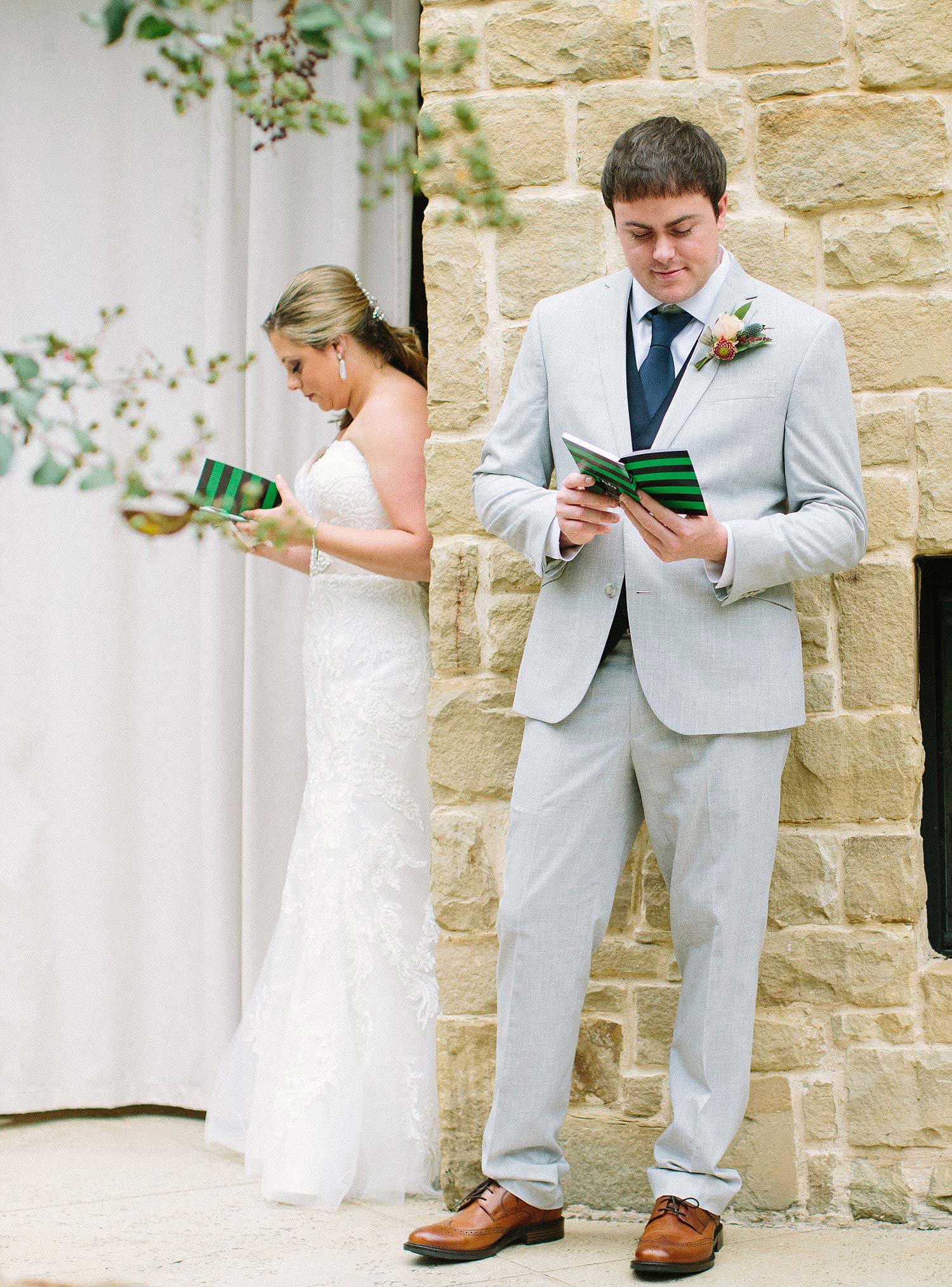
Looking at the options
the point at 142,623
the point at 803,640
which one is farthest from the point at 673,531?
the point at 142,623

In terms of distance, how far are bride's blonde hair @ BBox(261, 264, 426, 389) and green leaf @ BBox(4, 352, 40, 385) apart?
87.6 inches

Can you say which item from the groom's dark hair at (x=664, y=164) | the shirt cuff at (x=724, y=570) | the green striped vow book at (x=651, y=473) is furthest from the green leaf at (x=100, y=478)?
the groom's dark hair at (x=664, y=164)

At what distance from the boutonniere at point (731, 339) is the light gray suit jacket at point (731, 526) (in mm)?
22

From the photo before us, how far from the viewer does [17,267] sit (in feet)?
11.4

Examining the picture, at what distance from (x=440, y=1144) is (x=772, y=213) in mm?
2020

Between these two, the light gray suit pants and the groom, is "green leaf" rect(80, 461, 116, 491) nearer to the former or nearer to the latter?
the groom

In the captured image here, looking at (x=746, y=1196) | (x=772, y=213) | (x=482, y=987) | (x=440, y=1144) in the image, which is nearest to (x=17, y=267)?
(x=772, y=213)

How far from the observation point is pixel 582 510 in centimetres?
229

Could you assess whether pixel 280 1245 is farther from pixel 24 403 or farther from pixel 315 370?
pixel 24 403

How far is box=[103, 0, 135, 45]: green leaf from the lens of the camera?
2.75ft

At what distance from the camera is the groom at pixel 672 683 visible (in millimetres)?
2330

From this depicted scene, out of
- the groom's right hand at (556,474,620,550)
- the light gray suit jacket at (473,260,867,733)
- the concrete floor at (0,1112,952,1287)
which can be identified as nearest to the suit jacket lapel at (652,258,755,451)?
the light gray suit jacket at (473,260,867,733)

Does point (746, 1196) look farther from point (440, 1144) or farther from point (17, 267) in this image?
point (17, 267)

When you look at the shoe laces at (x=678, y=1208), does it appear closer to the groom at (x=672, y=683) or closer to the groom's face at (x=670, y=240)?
the groom at (x=672, y=683)
